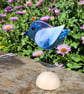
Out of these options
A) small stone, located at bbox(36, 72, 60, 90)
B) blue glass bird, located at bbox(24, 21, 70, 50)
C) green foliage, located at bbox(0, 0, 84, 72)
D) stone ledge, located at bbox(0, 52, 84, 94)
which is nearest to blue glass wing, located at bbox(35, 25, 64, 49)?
blue glass bird, located at bbox(24, 21, 70, 50)

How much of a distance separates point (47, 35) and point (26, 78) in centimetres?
39

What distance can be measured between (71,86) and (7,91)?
0.43 metres

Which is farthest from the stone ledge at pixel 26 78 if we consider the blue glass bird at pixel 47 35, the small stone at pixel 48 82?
the blue glass bird at pixel 47 35

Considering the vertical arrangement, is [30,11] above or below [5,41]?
above

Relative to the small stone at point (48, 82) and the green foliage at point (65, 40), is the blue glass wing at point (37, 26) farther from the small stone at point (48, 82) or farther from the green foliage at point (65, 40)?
the green foliage at point (65, 40)

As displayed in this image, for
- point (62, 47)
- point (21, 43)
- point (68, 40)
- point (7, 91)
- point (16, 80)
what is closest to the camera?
point (7, 91)

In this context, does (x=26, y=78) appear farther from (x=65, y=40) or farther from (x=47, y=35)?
(x=65, y=40)

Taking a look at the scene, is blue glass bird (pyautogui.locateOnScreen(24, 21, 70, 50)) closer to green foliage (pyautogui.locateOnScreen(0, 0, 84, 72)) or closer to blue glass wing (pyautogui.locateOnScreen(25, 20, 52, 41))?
blue glass wing (pyautogui.locateOnScreen(25, 20, 52, 41))

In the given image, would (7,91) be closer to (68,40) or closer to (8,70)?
(8,70)

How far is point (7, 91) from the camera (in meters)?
1.70

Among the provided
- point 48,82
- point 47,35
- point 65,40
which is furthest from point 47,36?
point 65,40

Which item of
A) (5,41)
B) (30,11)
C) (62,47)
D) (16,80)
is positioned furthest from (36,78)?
(30,11)

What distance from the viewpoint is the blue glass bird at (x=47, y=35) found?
1636mm

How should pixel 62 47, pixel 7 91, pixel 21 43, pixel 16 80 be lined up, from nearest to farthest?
pixel 7 91 < pixel 16 80 < pixel 62 47 < pixel 21 43
